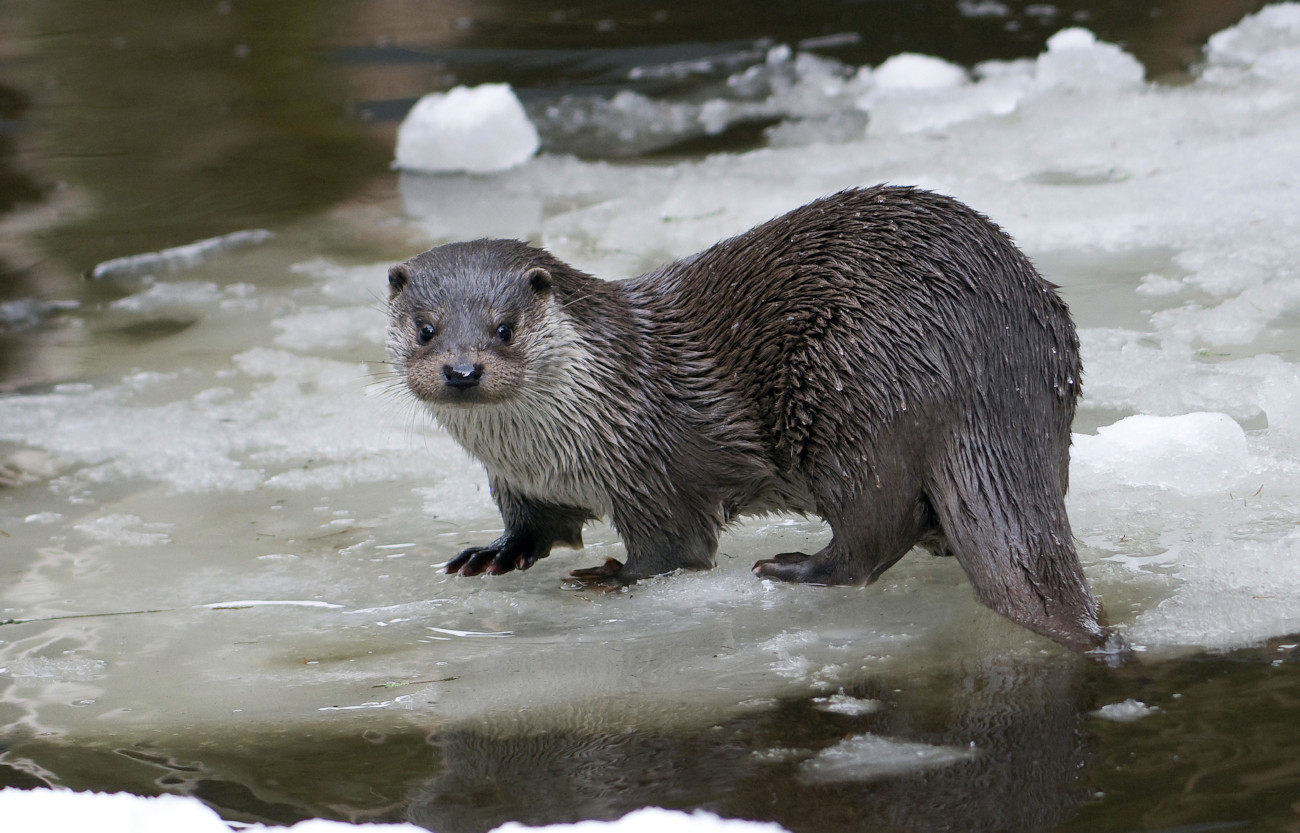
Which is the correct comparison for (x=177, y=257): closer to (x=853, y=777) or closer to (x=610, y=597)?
(x=610, y=597)

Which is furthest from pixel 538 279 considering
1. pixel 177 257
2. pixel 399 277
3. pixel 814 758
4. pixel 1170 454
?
pixel 177 257

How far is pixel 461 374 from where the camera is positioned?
7.75ft

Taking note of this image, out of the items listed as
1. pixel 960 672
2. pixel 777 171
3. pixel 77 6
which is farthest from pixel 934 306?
pixel 77 6

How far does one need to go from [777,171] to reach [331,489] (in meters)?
2.37

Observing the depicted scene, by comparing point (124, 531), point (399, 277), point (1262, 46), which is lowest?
point (124, 531)

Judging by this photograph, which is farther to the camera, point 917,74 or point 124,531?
point 917,74

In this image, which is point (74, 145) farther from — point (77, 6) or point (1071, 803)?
point (1071, 803)

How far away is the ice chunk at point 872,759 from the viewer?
179 cm

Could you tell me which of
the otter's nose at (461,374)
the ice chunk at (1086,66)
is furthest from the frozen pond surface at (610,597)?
the ice chunk at (1086,66)

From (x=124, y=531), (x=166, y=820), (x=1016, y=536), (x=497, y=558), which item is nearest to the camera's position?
(x=166, y=820)

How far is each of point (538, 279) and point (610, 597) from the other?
1.92 feet

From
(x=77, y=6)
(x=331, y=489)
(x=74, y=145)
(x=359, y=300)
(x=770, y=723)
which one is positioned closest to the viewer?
(x=770, y=723)

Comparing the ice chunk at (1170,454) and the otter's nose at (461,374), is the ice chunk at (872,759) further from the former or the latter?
the ice chunk at (1170,454)

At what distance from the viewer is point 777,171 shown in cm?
494
